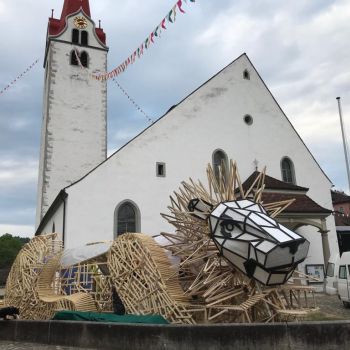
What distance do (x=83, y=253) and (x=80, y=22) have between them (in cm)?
2777

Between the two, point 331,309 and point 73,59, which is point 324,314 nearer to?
point 331,309

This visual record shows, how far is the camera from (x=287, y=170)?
22.8m

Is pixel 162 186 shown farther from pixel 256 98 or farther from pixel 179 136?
pixel 256 98

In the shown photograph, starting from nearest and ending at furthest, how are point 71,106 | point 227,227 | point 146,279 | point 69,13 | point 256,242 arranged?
point 256,242 → point 227,227 → point 146,279 → point 71,106 → point 69,13

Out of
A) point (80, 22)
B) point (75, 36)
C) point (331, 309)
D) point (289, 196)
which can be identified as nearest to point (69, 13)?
point (80, 22)

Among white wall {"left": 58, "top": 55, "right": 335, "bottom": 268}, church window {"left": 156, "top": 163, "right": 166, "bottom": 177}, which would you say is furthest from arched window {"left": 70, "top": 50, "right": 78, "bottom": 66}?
church window {"left": 156, "top": 163, "right": 166, "bottom": 177}

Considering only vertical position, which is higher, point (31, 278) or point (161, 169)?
point (161, 169)

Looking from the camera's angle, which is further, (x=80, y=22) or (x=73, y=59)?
(x=80, y=22)

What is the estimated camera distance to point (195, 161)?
20516 mm

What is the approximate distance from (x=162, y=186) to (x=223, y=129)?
14.8ft

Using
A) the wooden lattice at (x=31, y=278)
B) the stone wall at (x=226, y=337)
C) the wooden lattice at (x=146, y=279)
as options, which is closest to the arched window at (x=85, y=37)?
the wooden lattice at (x=31, y=278)

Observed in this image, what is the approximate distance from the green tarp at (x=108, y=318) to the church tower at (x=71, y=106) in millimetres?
19781

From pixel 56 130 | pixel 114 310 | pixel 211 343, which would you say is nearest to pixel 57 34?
pixel 56 130

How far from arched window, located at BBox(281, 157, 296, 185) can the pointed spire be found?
20.8m
